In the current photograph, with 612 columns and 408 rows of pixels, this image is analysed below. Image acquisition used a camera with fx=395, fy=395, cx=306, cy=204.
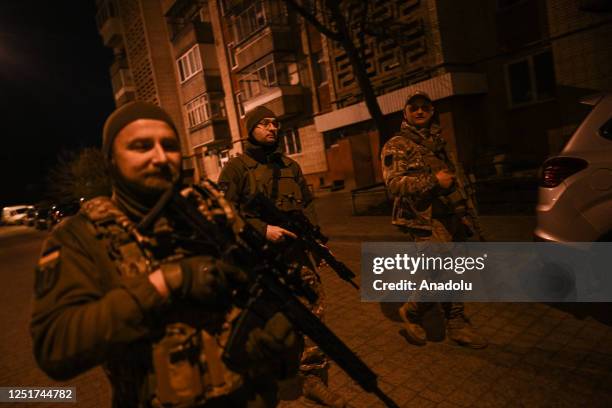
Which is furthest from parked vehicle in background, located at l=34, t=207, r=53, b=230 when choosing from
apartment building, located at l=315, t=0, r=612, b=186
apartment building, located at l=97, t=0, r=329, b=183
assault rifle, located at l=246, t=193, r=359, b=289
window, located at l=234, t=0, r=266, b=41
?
assault rifle, located at l=246, t=193, r=359, b=289

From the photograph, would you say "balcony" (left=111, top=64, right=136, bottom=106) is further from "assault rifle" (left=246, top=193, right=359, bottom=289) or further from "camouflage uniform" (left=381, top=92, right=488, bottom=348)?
"assault rifle" (left=246, top=193, right=359, bottom=289)

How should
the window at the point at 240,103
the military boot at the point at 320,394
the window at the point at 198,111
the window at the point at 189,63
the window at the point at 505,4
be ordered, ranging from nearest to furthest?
the military boot at the point at 320,394 → the window at the point at 505,4 → the window at the point at 240,103 → the window at the point at 189,63 → the window at the point at 198,111

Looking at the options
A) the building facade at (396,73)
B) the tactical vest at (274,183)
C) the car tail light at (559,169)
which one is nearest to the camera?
the tactical vest at (274,183)

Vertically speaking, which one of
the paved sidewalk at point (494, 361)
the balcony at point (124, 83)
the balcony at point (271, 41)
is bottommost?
the paved sidewalk at point (494, 361)

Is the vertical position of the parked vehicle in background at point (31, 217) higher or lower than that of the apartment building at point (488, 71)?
lower

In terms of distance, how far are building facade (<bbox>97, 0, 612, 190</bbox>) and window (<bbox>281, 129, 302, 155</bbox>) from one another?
7 cm

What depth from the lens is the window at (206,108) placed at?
1001 inches

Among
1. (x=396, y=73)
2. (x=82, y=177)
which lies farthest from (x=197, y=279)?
(x=82, y=177)

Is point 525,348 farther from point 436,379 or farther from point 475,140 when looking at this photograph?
point 475,140

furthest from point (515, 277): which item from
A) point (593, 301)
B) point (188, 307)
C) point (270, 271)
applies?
point (188, 307)

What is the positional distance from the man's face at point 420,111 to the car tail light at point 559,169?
1.36 m

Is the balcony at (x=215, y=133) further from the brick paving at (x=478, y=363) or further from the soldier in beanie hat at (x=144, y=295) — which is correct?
the soldier in beanie hat at (x=144, y=295)

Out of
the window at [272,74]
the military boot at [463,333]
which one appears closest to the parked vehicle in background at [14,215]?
the window at [272,74]

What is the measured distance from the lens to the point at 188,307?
4.70ft
